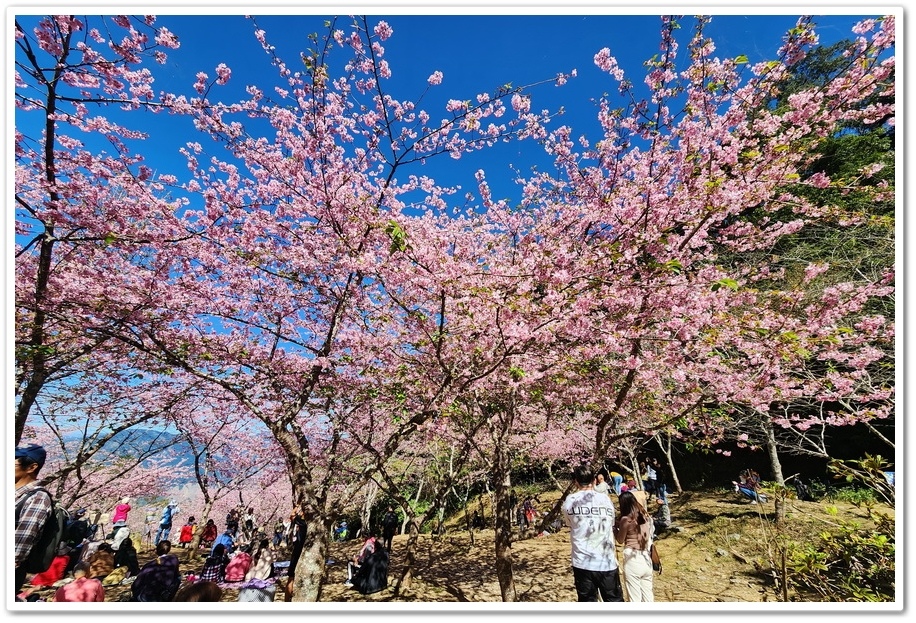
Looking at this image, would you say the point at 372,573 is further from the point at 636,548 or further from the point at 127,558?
the point at 127,558

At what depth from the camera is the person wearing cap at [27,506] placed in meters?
2.41

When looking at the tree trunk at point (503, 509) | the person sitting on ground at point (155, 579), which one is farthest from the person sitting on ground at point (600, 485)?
the person sitting on ground at point (155, 579)

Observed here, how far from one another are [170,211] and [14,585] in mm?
3161

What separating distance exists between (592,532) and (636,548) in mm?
675

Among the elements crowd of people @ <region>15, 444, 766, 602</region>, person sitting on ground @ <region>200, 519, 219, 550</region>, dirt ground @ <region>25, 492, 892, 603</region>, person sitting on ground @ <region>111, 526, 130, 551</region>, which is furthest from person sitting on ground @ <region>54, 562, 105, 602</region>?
person sitting on ground @ <region>200, 519, 219, 550</region>

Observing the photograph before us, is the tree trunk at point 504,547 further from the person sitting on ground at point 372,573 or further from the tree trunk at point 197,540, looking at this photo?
the tree trunk at point 197,540

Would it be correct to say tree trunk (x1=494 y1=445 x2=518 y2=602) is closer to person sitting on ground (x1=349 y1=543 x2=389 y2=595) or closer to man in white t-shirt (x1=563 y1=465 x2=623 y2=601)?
man in white t-shirt (x1=563 y1=465 x2=623 y2=601)

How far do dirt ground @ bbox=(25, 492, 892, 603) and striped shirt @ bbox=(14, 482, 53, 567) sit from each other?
4.43 meters

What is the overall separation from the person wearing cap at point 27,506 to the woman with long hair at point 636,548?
13.9 ft

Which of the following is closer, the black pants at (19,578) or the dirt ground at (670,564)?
the black pants at (19,578)

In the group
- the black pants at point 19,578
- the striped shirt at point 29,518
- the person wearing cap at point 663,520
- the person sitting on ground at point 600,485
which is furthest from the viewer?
the person wearing cap at point 663,520

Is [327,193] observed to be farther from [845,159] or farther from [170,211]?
[845,159]

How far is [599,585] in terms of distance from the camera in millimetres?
3137

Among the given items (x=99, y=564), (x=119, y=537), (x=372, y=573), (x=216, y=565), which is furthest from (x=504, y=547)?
(x=119, y=537)
